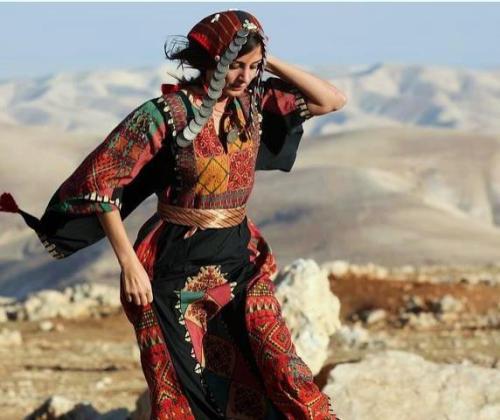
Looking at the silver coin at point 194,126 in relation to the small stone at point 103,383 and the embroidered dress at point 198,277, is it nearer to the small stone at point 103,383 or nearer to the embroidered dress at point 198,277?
the embroidered dress at point 198,277

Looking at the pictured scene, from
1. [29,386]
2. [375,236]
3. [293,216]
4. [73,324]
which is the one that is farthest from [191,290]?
[293,216]

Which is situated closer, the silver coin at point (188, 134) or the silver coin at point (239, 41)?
the silver coin at point (239, 41)

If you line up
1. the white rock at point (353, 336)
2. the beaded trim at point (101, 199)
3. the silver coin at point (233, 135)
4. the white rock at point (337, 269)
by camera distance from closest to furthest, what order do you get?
the beaded trim at point (101, 199), the silver coin at point (233, 135), the white rock at point (353, 336), the white rock at point (337, 269)

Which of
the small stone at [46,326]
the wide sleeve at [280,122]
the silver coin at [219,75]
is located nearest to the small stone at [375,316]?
the small stone at [46,326]

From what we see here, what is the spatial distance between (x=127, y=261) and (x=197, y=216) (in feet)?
1.06

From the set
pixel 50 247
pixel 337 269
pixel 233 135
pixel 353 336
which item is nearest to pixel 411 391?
pixel 233 135

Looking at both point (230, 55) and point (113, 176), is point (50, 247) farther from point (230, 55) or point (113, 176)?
point (230, 55)

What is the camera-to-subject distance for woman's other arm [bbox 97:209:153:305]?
443 cm

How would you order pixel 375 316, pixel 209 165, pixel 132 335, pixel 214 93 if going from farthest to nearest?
pixel 375 316 → pixel 132 335 → pixel 209 165 → pixel 214 93

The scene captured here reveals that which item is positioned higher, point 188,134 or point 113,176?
point 188,134

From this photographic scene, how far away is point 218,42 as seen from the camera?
4410mm

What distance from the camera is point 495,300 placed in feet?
45.3

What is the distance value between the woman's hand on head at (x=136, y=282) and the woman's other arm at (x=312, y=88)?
2.59ft

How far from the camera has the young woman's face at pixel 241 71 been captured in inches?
174
